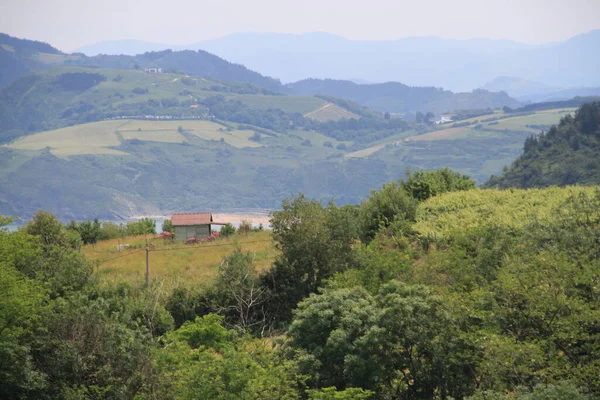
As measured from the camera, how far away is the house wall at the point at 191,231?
42938 millimetres

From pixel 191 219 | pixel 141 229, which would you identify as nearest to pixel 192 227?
pixel 191 219

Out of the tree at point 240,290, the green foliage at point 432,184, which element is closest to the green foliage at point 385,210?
the green foliage at point 432,184

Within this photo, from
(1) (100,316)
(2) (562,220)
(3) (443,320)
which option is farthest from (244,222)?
(3) (443,320)

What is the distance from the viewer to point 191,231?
43.1m

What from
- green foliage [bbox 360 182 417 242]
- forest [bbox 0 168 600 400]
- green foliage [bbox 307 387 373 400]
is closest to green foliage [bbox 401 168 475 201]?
green foliage [bbox 360 182 417 242]

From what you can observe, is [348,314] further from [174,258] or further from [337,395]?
[174,258]

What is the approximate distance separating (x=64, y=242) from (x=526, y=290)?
72.3 ft

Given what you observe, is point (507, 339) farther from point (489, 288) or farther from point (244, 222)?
point (244, 222)

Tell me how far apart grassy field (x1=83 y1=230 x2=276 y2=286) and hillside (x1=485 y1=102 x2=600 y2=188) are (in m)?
52.2

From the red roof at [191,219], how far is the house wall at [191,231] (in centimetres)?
23

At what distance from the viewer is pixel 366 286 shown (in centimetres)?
2475

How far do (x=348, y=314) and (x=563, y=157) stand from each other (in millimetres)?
77897

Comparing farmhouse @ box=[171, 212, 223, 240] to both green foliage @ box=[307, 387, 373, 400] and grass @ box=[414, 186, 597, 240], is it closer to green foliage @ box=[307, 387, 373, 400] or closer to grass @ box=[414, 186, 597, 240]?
grass @ box=[414, 186, 597, 240]

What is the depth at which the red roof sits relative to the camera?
141 feet
